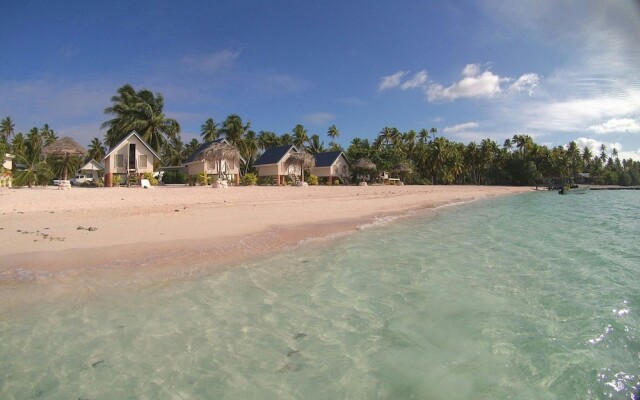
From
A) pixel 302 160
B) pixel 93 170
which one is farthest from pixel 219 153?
pixel 93 170

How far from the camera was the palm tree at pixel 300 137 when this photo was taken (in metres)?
63.1

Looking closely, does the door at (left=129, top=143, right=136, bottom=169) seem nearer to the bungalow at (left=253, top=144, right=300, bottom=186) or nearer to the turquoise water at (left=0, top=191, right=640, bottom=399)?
the bungalow at (left=253, top=144, right=300, bottom=186)

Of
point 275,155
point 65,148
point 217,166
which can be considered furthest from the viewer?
point 275,155

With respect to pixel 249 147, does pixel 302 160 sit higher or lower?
lower

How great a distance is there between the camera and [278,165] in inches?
1663

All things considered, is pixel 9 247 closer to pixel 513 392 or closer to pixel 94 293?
pixel 94 293

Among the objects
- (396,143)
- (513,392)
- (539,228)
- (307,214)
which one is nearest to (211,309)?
(513,392)

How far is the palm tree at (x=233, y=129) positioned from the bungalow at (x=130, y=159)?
18.6 meters

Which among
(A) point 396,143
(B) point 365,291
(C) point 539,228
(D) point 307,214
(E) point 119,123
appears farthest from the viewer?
(A) point 396,143

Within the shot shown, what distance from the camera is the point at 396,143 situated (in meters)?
68.0

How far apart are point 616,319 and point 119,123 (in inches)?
1762

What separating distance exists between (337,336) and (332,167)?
4531 centimetres

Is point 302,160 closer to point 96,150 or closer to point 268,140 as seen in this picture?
point 268,140

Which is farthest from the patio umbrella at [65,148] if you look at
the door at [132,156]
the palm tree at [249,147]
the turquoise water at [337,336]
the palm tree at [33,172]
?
the turquoise water at [337,336]
